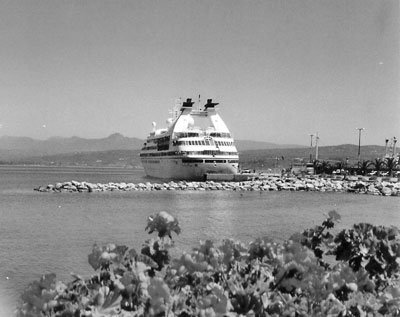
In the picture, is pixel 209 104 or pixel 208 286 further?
pixel 209 104

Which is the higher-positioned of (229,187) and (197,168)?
(197,168)

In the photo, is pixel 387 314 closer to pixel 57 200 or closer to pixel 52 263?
pixel 52 263

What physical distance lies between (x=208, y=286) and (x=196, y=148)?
57442mm

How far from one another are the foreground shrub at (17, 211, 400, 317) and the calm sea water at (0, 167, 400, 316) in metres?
6.66

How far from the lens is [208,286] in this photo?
3.26 metres

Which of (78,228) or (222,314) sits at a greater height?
(222,314)

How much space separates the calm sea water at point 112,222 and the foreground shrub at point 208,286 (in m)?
6.66

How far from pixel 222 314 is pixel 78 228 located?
69.2ft

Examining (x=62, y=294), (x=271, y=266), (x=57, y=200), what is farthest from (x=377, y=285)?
(x=57, y=200)

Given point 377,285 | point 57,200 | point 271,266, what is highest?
point 271,266

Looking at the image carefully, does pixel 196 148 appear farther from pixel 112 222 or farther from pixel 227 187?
pixel 112 222

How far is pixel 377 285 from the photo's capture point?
435cm

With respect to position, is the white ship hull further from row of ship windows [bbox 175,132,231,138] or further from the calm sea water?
the calm sea water

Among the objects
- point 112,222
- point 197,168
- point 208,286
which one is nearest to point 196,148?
point 197,168
